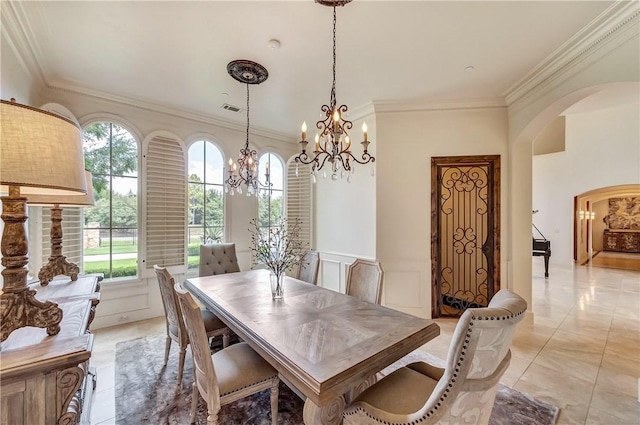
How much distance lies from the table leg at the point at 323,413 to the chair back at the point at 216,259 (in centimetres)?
268

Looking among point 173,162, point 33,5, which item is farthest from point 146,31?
point 173,162

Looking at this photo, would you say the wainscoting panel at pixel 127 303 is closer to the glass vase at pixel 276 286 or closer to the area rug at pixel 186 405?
the area rug at pixel 186 405

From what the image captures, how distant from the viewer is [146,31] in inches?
91.1

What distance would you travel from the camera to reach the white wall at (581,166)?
6.43 m

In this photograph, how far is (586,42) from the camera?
2.36 metres

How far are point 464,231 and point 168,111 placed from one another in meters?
4.97

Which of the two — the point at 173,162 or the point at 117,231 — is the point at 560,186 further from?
the point at 117,231

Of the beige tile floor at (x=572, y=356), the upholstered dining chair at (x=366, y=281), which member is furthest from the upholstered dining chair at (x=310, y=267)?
the beige tile floor at (x=572, y=356)

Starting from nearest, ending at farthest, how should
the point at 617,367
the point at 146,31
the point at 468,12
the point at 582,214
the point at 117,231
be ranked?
the point at 468,12 → the point at 146,31 → the point at 617,367 → the point at 117,231 → the point at 582,214

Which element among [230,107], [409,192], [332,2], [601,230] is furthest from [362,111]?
[601,230]

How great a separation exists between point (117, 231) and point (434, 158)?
4.59 m

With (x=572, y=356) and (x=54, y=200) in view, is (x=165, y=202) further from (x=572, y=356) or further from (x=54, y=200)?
(x=572, y=356)

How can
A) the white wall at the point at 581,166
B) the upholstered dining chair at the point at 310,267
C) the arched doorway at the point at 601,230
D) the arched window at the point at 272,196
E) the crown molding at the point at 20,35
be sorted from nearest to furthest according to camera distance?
1. the crown molding at the point at 20,35
2. the upholstered dining chair at the point at 310,267
3. the arched window at the point at 272,196
4. the white wall at the point at 581,166
5. the arched doorway at the point at 601,230

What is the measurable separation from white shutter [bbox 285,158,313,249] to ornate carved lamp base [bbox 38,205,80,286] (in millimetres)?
3279
